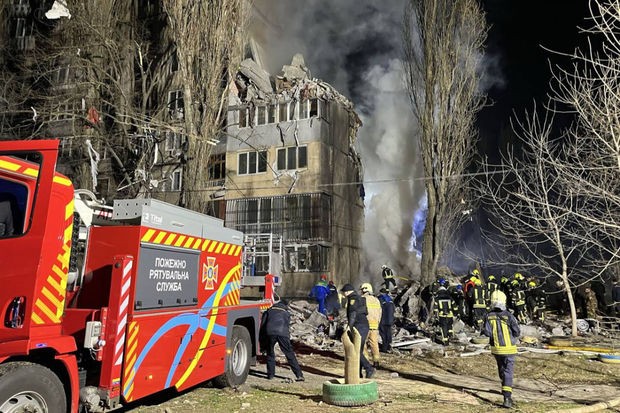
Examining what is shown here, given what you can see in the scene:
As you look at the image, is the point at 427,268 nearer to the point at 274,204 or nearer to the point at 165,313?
the point at 274,204

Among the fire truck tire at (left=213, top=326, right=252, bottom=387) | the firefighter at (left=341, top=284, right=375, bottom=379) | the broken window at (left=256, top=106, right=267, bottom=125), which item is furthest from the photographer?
the broken window at (left=256, top=106, right=267, bottom=125)

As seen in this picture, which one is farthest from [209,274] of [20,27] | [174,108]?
[20,27]

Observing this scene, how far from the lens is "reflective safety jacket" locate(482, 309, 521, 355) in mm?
6941

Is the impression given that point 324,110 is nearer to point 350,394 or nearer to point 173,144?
point 173,144

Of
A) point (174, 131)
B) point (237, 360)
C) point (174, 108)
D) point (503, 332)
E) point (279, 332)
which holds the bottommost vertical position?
point (237, 360)

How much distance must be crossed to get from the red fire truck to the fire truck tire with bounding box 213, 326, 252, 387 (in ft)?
0.40

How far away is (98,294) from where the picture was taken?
5215 mm

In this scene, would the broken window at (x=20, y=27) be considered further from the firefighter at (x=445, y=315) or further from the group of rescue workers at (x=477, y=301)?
the firefighter at (x=445, y=315)

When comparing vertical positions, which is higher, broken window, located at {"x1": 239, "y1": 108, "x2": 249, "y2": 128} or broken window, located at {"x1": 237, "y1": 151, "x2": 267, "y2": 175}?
broken window, located at {"x1": 239, "y1": 108, "x2": 249, "y2": 128}

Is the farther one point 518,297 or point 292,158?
point 292,158

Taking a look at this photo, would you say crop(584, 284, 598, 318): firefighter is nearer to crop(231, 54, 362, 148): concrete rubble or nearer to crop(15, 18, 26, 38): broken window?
crop(231, 54, 362, 148): concrete rubble

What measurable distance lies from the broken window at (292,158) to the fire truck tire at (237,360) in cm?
1611

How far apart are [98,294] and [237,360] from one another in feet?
10.3

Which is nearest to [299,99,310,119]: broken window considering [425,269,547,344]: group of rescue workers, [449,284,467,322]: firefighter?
[425,269,547,344]: group of rescue workers
